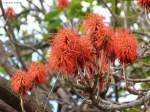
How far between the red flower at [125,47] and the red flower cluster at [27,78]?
51 cm

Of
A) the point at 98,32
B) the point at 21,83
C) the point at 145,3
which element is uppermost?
the point at 145,3

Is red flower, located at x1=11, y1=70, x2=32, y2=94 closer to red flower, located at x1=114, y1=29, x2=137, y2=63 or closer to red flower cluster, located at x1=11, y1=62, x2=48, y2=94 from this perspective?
red flower cluster, located at x1=11, y1=62, x2=48, y2=94

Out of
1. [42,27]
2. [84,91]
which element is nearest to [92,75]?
[84,91]

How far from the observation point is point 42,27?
5758 mm

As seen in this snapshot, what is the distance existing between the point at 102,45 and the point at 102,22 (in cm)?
12

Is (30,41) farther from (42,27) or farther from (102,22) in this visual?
(102,22)

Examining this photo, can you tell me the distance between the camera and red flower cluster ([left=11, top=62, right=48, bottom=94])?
2.43 metres

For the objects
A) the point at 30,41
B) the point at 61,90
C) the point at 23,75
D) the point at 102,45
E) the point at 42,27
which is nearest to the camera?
the point at 102,45

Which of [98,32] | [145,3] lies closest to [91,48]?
[98,32]

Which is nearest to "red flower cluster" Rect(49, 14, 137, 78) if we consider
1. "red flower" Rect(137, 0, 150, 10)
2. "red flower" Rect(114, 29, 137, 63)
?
"red flower" Rect(114, 29, 137, 63)

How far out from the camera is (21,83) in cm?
243

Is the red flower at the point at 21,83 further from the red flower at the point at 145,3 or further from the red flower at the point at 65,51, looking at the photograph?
the red flower at the point at 145,3

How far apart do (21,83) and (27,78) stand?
0.07 m

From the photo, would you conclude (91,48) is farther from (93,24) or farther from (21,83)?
(21,83)
